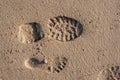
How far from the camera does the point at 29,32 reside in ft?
4.45

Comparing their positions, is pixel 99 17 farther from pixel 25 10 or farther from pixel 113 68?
pixel 25 10

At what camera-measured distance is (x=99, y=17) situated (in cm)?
140

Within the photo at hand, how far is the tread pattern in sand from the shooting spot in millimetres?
1365

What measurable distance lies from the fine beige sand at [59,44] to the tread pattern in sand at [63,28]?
0.02m

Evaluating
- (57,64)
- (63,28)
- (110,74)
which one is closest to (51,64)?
(57,64)

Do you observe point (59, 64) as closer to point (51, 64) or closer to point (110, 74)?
point (51, 64)

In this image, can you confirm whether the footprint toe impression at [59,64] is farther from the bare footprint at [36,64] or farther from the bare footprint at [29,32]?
the bare footprint at [29,32]

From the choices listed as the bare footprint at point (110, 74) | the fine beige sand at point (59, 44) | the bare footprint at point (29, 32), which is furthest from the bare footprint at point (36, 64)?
the bare footprint at point (110, 74)

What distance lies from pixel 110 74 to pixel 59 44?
32 centimetres

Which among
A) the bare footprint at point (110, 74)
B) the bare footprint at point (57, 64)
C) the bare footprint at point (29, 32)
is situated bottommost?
the bare footprint at point (110, 74)

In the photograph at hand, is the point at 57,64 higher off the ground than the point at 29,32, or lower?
lower

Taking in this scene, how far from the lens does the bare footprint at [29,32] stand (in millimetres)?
1348

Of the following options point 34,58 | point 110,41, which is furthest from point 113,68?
point 34,58

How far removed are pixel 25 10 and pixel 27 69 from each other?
0.31 metres
